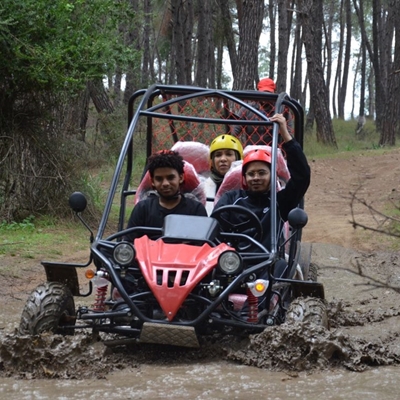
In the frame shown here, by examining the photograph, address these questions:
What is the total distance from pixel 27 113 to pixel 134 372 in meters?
7.04

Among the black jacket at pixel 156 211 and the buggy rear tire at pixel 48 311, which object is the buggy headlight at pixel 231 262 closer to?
the black jacket at pixel 156 211

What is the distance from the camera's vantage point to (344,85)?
43.1m

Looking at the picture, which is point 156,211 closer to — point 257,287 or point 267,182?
point 267,182

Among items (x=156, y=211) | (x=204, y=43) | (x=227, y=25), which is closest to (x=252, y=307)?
(x=156, y=211)

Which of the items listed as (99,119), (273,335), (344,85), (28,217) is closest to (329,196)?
(99,119)

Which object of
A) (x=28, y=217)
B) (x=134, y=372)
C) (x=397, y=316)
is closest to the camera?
(x=134, y=372)

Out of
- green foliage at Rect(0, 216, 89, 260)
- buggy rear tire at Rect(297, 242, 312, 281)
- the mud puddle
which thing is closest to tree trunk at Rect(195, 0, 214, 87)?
green foliage at Rect(0, 216, 89, 260)

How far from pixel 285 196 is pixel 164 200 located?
2.97 feet

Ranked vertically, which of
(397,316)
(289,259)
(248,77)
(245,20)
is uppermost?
(245,20)

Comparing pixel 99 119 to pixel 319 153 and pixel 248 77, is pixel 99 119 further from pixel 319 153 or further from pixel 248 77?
pixel 319 153

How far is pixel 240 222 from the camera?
6.01 meters

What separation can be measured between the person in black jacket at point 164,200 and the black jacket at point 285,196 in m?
0.28

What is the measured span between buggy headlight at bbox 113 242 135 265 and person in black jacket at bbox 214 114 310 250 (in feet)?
3.75

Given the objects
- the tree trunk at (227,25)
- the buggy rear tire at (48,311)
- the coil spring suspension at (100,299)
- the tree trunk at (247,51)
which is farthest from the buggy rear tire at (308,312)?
the tree trunk at (227,25)
